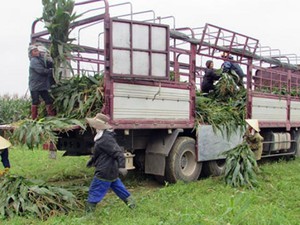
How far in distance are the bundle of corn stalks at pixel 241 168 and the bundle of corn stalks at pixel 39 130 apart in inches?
121

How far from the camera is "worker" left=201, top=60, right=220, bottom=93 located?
1056cm

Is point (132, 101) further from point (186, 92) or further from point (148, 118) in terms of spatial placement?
point (186, 92)

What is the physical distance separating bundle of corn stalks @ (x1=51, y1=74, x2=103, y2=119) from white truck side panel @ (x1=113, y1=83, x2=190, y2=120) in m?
0.34

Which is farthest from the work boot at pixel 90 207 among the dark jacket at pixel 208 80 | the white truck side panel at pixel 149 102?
the dark jacket at pixel 208 80

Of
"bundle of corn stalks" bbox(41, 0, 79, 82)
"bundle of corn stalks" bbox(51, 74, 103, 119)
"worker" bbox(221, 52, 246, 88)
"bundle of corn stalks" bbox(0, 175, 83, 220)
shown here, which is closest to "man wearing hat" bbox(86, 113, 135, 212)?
"bundle of corn stalks" bbox(0, 175, 83, 220)

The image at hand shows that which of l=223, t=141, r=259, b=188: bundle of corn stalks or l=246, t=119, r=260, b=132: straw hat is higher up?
l=246, t=119, r=260, b=132: straw hat

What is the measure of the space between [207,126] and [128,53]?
2779 mm

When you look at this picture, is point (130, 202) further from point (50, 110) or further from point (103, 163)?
point (50, 110)

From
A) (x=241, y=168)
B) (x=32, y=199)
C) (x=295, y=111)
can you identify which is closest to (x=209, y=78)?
(x=241, y=168)

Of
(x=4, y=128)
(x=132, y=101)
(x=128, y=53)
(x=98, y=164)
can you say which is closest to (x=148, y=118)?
(x=132, y=101)

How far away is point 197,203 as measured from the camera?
20.8 feet

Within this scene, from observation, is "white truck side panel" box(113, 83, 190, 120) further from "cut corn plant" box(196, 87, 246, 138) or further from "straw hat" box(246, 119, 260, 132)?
"straw hat" box(246, 119, 260, 132)

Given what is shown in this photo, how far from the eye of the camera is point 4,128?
706cm

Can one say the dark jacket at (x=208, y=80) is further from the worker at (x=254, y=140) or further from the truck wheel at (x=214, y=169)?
the truck wheel at (x=214, y=169)
